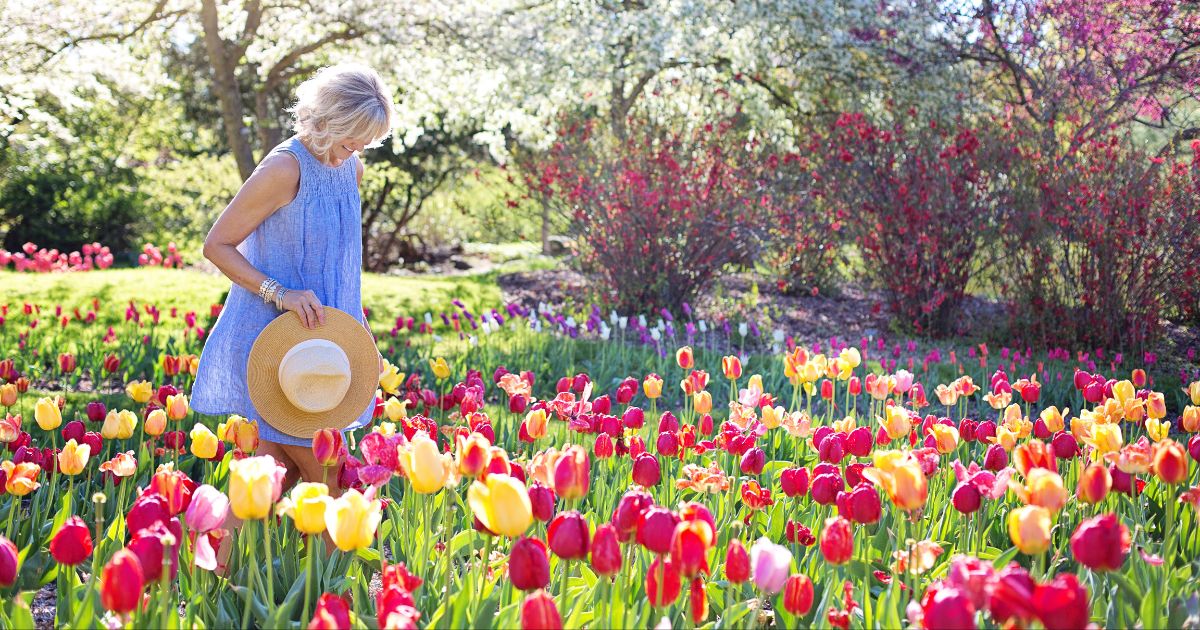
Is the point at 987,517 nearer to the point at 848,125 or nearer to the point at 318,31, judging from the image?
the point at 848,125

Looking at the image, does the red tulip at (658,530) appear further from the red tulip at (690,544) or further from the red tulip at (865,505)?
the red tulip at (865,505)

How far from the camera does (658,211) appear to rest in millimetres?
7820

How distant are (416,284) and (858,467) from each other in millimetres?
8524

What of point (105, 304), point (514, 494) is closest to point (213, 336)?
point (514, 494)

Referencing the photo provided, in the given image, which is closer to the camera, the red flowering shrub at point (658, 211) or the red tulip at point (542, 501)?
the red tulip at point (542, 501)

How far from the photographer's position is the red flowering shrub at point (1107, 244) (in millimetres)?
6230

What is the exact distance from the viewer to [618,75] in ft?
37.8

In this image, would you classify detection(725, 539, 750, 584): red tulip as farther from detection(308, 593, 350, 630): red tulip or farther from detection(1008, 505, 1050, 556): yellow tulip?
detection(308, 593, 350, 630): red tulip

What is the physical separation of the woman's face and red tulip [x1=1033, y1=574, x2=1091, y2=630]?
77.0 inches

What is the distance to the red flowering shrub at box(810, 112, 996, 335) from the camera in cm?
732

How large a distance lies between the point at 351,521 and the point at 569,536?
330 millimetres

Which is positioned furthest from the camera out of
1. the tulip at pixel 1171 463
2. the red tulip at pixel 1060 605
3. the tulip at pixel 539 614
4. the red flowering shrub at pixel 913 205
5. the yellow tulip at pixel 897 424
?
the red flowering shrub at pixel 913 205

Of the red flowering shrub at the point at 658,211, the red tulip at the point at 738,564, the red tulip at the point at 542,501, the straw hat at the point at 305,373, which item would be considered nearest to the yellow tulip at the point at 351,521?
the red tulip at the point at 542,501

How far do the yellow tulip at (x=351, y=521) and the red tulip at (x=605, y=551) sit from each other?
0.34 meters
